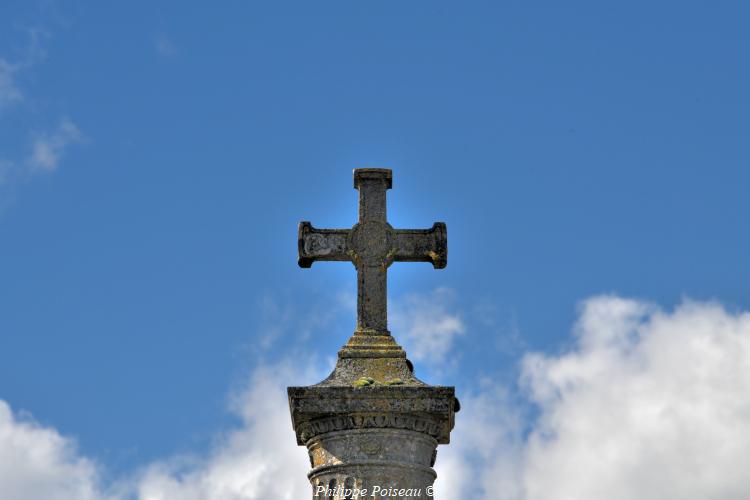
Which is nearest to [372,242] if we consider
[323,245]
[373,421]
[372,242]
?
[372,242]

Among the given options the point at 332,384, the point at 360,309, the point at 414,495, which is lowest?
the point at 414,495

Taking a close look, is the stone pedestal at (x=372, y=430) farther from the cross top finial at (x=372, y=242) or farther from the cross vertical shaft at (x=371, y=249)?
the cross top finial at (x=372, y=242)

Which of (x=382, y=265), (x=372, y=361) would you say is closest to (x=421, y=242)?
(x=382, y=265)

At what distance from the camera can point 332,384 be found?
9508mm

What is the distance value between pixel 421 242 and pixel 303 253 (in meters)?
0.88

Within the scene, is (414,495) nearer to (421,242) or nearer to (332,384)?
(332,384)

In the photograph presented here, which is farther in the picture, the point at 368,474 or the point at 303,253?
the point at 303,253

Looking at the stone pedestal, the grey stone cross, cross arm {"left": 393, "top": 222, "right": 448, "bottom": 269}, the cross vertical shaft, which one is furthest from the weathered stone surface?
cross arm {"left": 393, "top": 222, "right": 448, "bottom": 269}

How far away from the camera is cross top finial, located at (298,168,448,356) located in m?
10.2

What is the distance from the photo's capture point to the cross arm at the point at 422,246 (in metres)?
10.2

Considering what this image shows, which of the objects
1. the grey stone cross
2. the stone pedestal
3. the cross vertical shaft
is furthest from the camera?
the grey stone cross

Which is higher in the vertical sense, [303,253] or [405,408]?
[303,253]

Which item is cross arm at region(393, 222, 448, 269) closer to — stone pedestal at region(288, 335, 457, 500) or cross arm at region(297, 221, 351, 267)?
cross arm at region(297, 221, 351, 267)

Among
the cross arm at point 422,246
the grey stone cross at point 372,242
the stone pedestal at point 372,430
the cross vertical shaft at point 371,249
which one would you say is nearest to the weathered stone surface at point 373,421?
the stone pedestal at point 372,430
